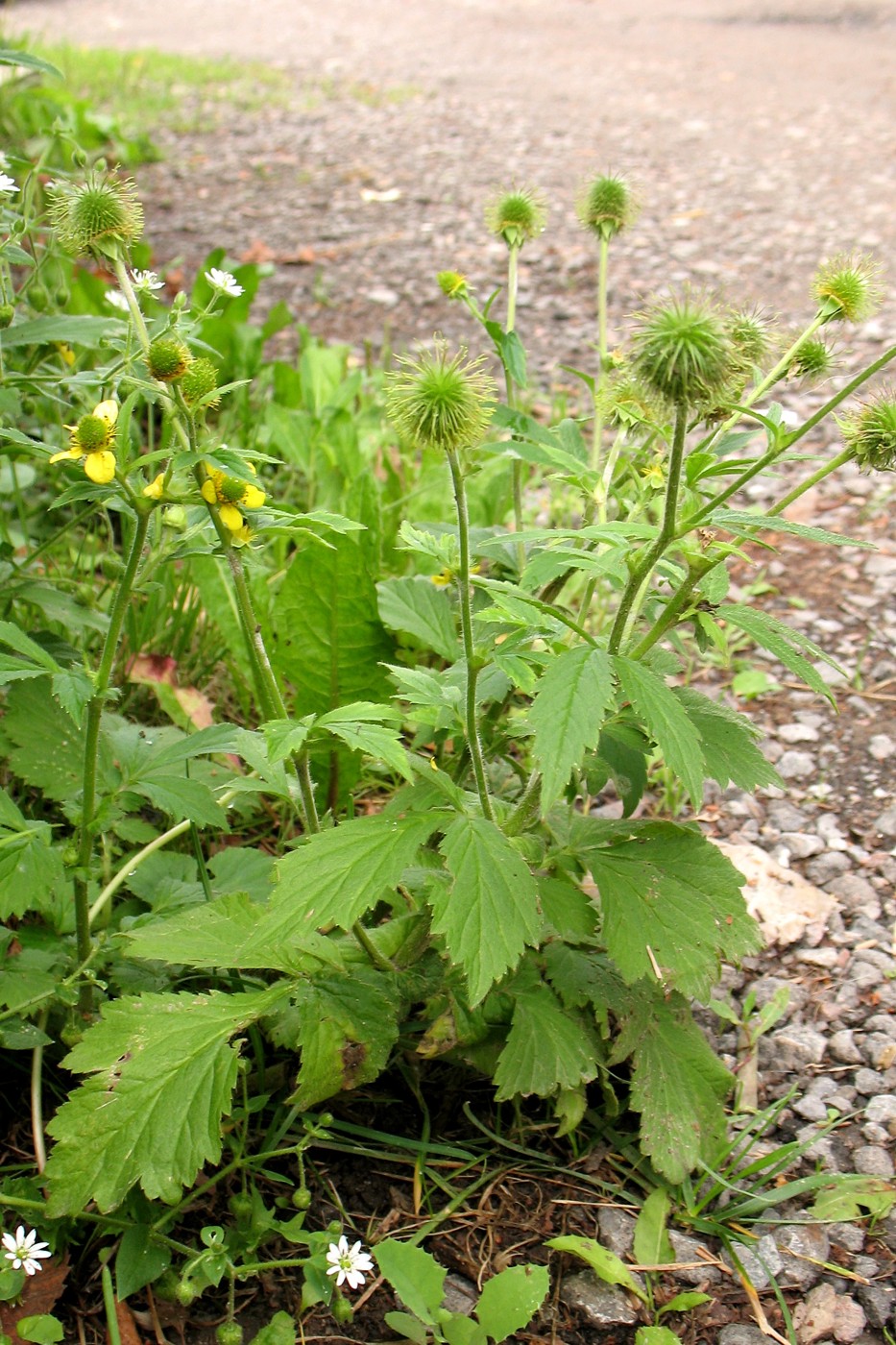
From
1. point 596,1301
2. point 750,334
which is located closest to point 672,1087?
point 596,1301

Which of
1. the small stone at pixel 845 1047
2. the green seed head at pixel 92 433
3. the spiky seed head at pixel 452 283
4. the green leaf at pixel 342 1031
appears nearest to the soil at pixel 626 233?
the small stone at pixel 845 1047

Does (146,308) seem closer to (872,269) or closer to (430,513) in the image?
(430,513)

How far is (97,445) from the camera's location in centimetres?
145

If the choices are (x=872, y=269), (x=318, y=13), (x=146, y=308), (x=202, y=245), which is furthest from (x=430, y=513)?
(x=318, y=13)

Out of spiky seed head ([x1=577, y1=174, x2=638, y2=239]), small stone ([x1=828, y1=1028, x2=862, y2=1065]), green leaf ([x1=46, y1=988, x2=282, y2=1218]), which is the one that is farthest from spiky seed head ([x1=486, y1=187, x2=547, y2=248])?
small stone ([x1=828, y1=1028, x2=862, y2=1065])

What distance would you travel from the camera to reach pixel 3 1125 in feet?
5.95

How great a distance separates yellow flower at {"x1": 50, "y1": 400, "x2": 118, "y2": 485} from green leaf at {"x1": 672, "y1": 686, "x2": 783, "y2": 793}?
2.69 feet

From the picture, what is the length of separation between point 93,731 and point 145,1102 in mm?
509

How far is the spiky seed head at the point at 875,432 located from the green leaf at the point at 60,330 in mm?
1273

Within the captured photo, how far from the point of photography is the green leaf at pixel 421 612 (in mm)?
2074

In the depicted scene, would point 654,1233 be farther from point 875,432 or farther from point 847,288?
point 847,288

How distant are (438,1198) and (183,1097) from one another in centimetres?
47

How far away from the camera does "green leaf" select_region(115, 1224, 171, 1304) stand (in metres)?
1.55

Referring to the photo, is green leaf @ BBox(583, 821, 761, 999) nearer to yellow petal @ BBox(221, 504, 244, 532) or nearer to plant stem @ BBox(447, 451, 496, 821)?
plant stem @ BBox(447, 451, 496, 821)
